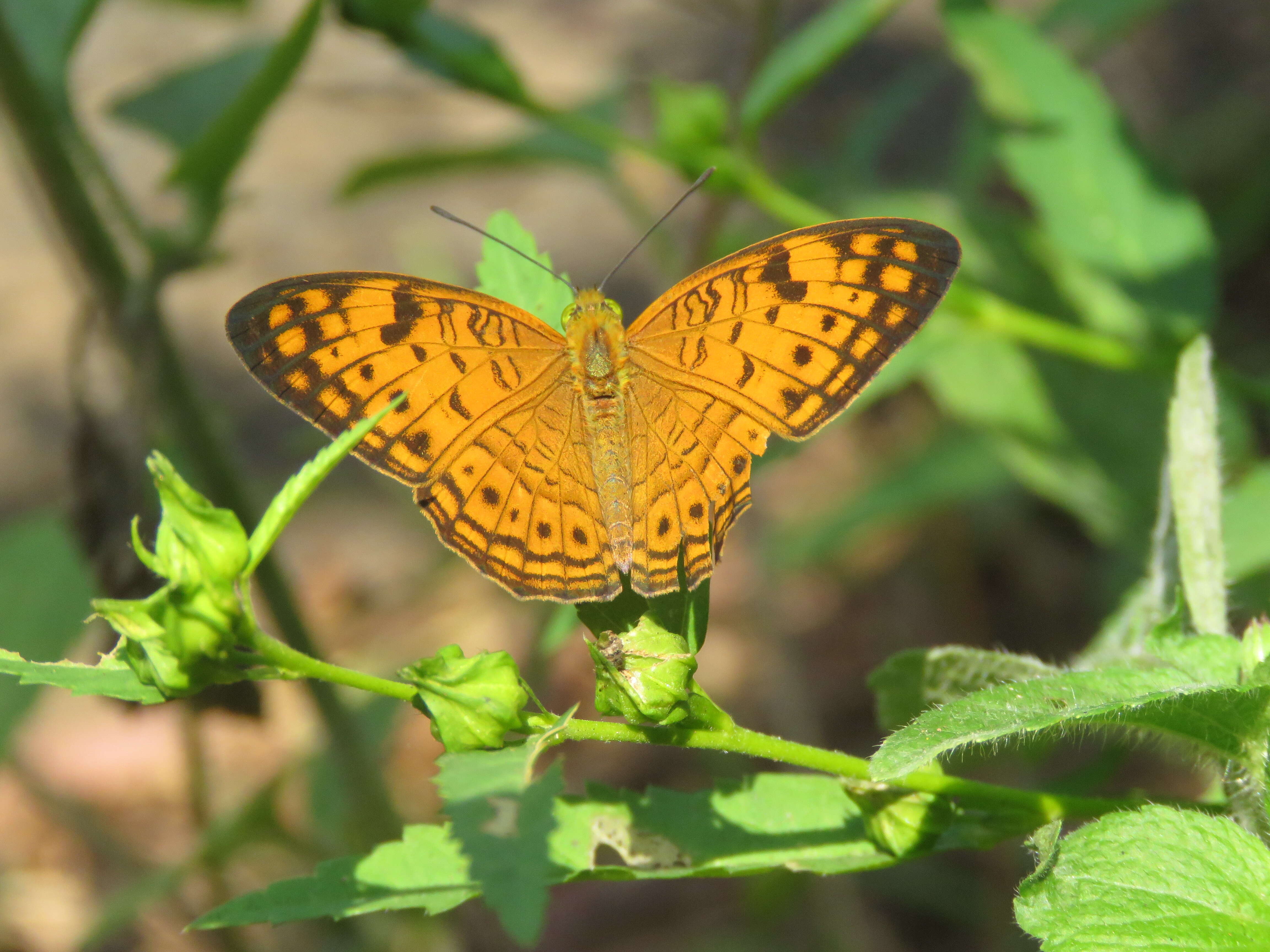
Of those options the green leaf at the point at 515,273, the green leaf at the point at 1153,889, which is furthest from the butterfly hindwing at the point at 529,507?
the green leaf at the point at 1153,889

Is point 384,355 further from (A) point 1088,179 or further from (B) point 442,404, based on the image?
(A) point 1088,179

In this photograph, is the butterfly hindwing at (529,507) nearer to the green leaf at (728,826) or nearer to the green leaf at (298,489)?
the green leaf at (728,826)

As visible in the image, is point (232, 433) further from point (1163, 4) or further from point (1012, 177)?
point (1163, 4)

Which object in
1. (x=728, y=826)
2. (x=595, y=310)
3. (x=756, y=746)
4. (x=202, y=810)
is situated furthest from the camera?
(x=202, y=810)

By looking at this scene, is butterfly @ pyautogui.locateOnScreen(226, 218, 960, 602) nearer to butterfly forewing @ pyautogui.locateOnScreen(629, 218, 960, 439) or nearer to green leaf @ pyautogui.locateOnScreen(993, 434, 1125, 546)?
butterfly forewing @ pyautogui.locateOnScreen(629, 218, 960, 439)

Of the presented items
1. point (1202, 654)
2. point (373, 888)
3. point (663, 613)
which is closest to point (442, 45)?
point (663, 613)

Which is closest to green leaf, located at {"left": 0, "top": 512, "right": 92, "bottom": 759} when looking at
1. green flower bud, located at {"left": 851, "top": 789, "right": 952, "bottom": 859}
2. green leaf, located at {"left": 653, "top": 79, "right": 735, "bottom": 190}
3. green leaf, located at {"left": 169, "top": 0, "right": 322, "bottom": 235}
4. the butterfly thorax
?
green leaf, located at {"left": 169, "top": 0, "right": 322, "bottom": 235}
